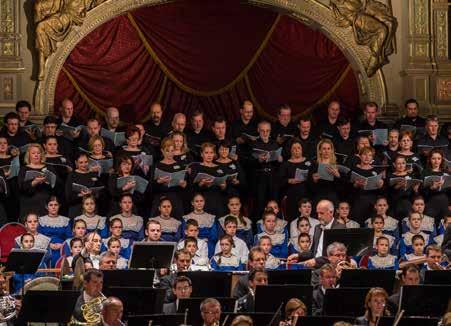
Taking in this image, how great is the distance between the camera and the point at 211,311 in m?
11.0

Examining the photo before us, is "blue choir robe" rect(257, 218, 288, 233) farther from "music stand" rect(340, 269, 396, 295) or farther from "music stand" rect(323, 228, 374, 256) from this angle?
"music stand" rect(340, 269, 396, 295)

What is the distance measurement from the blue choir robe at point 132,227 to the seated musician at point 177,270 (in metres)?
1.64

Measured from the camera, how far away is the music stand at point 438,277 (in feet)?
40.1

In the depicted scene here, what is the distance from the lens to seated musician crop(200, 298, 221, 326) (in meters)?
11.0

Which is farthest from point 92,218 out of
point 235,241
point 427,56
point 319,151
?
point 427,56

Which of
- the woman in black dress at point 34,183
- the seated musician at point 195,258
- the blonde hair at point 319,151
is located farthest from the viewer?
the blonde hair at point 319,151

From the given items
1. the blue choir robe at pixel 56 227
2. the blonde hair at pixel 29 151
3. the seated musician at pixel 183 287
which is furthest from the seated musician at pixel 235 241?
the seated musician at pixel 183 287

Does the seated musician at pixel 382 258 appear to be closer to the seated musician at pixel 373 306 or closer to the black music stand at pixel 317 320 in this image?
the seated musician at pixel 373 306

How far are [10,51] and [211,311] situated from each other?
262 inches

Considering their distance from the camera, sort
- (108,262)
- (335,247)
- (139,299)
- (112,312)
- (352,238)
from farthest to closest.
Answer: (352,238) → (108,262) → (335,247) → (139,299) → (112,312)

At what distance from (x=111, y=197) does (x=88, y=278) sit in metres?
3.57

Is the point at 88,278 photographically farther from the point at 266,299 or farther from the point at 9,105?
the point at 9,105

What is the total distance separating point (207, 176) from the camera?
1520 centimetres

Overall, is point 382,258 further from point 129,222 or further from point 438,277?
point 129,222
